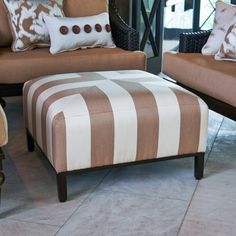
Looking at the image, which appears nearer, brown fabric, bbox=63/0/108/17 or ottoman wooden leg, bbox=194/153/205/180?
ottoman wooden leg, bbox=194/153/205/180

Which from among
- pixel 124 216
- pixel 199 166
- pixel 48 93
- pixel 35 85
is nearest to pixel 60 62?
pixel 35 85

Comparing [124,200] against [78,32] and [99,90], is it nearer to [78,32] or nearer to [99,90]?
[99,90]

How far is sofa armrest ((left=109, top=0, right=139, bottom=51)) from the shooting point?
3111mm

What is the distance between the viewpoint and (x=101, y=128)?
193 centimetres


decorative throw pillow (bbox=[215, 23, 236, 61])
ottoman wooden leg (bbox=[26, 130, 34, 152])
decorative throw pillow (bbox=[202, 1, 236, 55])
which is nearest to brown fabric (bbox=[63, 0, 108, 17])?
decorative throw pillow (bbox=[202, 1, 236, 55])

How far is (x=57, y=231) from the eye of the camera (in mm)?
1769

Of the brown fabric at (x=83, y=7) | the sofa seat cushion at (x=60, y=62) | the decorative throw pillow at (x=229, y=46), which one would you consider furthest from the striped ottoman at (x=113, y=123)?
the brown fabric at (x=83, y=7)

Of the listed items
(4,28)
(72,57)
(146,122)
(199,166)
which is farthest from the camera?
(4,28)

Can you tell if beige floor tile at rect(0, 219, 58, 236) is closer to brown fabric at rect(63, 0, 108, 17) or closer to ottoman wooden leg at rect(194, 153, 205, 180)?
ottoman wooden leg at rect(194, 153, 205, 180)

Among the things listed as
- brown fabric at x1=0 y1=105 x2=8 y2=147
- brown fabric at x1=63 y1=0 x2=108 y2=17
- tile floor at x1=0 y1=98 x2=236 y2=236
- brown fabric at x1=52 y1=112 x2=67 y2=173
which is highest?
brown fabric at x1=63 y1=0 x2=108 y2=17

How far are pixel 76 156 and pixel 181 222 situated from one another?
0.51 metres

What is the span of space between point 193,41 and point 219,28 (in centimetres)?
21

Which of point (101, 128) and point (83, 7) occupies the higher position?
point (83, 7)

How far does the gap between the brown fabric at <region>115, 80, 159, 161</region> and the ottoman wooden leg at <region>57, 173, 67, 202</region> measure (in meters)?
0.35
